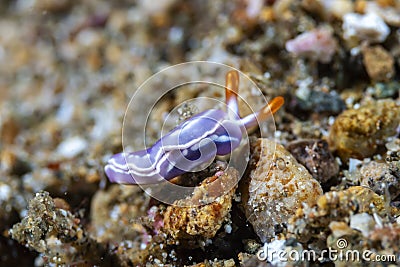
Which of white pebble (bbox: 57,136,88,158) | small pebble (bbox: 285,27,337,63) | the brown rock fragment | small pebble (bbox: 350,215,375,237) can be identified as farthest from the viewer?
white pebble (bbox: 57,136,88,158)

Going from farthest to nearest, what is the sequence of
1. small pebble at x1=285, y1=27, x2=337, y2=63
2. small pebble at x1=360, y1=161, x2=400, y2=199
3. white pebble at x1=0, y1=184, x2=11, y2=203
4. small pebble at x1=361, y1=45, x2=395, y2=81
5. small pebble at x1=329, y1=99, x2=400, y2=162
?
small pebble at x1=285, y1=27, x2=337, y2=63
small pebble at x1=361, y1=45, x2=395, y2=81
white pebble at x1=0, y1=184, x2=11, y2=203
small pebble at x1=329, y1=99, x2=400, y2=162
small pebble at x1=360, y1=161, x2=400, y2=199

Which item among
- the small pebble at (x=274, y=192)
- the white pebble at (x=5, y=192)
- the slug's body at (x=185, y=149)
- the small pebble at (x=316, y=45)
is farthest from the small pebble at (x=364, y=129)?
the white pebble at (x=5, y=192)

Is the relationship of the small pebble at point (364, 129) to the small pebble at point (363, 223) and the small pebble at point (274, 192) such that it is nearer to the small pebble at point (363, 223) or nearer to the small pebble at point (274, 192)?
the small pebble at point (274, 192)

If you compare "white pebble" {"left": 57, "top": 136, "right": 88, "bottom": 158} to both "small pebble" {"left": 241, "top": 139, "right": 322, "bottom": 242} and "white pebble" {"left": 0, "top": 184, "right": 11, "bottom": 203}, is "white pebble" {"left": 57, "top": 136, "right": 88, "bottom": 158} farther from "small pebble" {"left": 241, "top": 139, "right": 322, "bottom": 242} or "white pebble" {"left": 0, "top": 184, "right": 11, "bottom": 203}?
"small pebble" {"left": 241, "top": 139, "right": 322, "bottom": 242}

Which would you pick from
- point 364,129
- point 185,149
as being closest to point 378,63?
point 364,129

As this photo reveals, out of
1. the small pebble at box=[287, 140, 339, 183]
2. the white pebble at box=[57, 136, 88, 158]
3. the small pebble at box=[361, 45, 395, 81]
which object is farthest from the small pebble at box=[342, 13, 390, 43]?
the white pebble at box=[57, 136, 88, 158]

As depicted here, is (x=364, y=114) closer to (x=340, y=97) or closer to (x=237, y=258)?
(x=340, y=97)

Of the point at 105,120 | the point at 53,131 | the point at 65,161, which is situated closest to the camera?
the point at 65,161

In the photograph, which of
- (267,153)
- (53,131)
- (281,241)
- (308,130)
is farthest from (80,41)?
(281,241)
